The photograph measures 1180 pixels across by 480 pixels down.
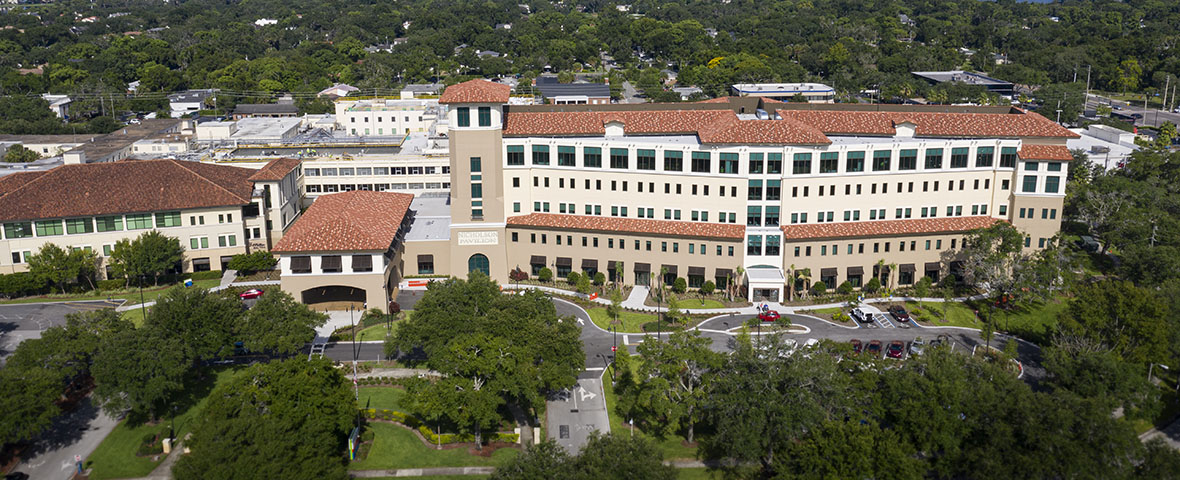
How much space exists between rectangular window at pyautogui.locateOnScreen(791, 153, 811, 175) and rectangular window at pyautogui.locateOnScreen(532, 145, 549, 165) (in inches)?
990

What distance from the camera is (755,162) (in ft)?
286

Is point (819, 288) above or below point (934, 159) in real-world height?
below

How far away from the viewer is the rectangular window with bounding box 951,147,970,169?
89688mm

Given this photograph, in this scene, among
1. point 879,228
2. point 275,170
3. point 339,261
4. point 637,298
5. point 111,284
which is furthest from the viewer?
point 275,170

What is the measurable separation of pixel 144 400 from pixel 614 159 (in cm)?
4888

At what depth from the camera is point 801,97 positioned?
19400cm

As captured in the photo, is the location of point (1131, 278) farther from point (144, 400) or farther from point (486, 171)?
point (144, 400)

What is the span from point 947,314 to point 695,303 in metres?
23.9

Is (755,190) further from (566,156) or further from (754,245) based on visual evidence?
(566,156)

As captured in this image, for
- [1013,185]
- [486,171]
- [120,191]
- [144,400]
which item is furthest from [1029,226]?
[120,191]

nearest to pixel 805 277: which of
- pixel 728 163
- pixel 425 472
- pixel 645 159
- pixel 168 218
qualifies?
pixel 728 163

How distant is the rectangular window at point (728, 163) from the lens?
87375mm

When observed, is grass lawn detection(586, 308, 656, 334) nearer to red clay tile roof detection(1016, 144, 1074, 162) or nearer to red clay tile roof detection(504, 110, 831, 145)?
red clay tile roof detection(504, 110, 831, 145)

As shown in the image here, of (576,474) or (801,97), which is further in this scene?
(801,97)
